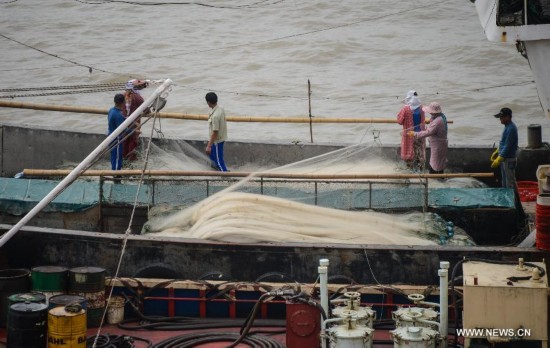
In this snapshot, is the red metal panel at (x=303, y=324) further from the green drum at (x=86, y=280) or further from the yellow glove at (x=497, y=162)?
the yellow glove at (x=497, y=162)

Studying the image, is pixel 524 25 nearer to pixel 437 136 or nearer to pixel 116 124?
pixel 437 136

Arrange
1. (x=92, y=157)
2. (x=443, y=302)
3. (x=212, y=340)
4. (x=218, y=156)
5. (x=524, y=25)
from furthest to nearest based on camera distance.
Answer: (x=218, y=156) → (x=92, y=157) → (x=524, y=25) → (x=212, y=340) → (x=443, y=302)

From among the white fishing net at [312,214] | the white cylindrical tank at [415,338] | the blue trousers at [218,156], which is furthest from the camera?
the blue trousers at [218,156]

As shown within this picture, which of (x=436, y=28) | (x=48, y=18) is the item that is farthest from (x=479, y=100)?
(x=48, y=18)

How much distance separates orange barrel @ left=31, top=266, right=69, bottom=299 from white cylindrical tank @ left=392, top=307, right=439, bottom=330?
3.12m

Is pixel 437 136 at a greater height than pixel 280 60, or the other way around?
pixel 280 60

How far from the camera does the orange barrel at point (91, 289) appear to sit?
818 centimetres

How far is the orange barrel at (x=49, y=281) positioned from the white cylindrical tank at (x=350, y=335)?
8.87 ft

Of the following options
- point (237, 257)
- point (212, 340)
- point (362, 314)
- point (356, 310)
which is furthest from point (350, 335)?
point (237, 257)

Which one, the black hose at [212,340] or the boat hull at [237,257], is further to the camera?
the boat hull at [237,257]

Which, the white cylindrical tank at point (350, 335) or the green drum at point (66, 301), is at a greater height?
the green drum at point (66, 301)

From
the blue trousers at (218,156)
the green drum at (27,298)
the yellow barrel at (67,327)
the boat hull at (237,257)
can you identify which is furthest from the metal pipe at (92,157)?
the blue trousers at (218,156)

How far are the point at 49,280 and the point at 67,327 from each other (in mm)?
990

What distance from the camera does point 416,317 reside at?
7.21 metres
